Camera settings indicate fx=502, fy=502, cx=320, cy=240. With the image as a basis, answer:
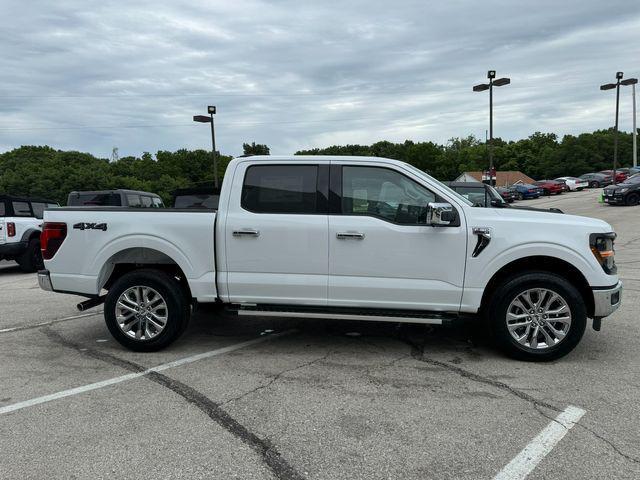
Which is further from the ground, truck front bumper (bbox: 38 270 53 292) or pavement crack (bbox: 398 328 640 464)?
truck front bumper (bbox: 38 270 53 292)

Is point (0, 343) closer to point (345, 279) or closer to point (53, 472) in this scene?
point (53, 472)

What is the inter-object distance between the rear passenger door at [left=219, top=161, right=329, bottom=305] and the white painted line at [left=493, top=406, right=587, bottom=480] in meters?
2.20

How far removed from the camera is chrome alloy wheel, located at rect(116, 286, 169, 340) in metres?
5.10

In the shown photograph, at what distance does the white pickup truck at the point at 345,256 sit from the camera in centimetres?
462

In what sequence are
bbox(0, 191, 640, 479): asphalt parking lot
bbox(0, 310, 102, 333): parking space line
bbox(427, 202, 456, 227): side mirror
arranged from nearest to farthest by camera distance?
1. bbox(0, 191, 640, 479): asphalt parking lot
2. bbox(427, 202, 456, 227): side mirror
3. bbox(0, 310, 102, 333): parking space line

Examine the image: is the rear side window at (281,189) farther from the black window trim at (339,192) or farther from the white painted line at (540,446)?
the white painted line at (540,446)

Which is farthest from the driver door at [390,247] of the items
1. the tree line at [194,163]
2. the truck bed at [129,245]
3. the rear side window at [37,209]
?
the tree line at [194,163]

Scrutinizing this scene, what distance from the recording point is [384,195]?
189 inches

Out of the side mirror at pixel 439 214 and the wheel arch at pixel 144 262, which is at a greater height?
the side mirror at pixel 439 214

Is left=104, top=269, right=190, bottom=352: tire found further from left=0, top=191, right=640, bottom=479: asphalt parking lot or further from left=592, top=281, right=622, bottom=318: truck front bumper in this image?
left=592, top=281, right=622, bottom=318: truck front bumper

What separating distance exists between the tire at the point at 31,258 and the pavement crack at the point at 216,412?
7103mm

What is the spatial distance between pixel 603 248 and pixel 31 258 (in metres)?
11.6

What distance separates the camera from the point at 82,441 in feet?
10.8

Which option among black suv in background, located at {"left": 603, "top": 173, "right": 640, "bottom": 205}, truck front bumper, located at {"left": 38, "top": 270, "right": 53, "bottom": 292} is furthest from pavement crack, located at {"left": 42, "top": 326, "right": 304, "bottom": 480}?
black suv in background, located at {"left": 603, "top": 173, "right": 640, "bottom": 205}
